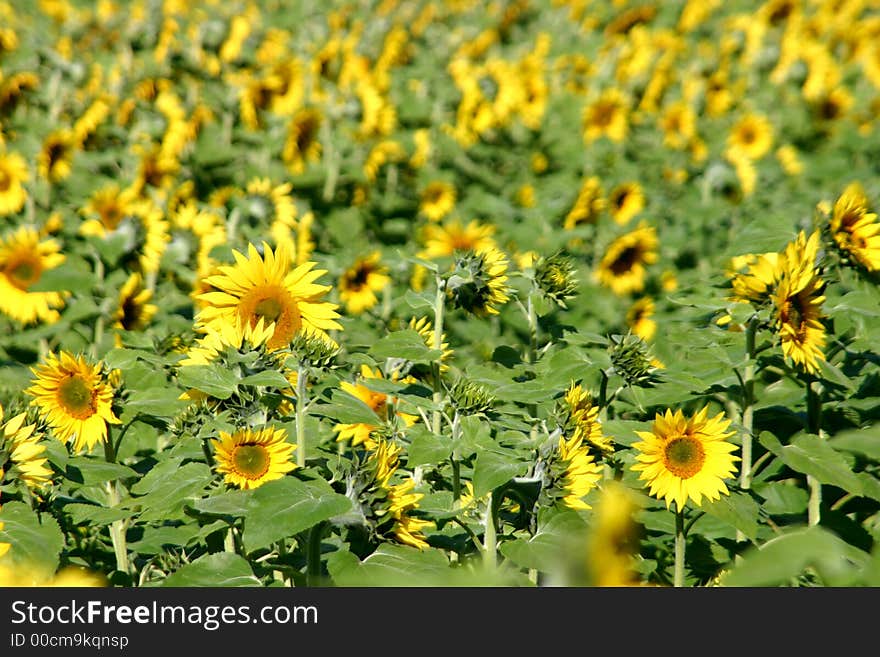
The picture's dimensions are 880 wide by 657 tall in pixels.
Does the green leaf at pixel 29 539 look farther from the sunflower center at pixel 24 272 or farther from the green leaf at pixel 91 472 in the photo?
the sunflower center at pixel 24 272

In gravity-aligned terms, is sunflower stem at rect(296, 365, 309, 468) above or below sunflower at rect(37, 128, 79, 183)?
below

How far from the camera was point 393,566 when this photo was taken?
1.52 m

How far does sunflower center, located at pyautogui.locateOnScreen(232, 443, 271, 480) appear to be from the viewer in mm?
1651

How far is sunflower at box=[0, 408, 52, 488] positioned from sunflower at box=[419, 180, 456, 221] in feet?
12.1

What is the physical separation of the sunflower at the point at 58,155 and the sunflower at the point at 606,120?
3555mm

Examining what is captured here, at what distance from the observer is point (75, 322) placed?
2.93 meters

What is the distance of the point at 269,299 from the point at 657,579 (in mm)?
1085

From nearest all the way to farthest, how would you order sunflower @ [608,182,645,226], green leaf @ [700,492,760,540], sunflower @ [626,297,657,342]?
green leaf @ [700,492,760,540] < sunflower @ [626,297,657,342] < sunflower @ [608,182,645,226]

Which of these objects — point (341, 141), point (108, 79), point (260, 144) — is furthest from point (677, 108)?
point (108, 79)

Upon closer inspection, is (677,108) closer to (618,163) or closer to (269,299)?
(618,163)

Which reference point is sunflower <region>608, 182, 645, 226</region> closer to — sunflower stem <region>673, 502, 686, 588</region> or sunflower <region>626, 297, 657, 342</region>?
sunflower <region>626, 297, 657, 342</region>

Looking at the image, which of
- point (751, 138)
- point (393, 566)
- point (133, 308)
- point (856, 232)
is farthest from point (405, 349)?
point (751, 138)

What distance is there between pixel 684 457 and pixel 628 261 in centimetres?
251

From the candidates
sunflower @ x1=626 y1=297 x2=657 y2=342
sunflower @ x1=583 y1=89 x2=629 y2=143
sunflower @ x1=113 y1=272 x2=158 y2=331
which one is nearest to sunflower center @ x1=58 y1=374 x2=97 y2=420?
sunflower @ x1=113 y1=272 x2=158 y2=331
